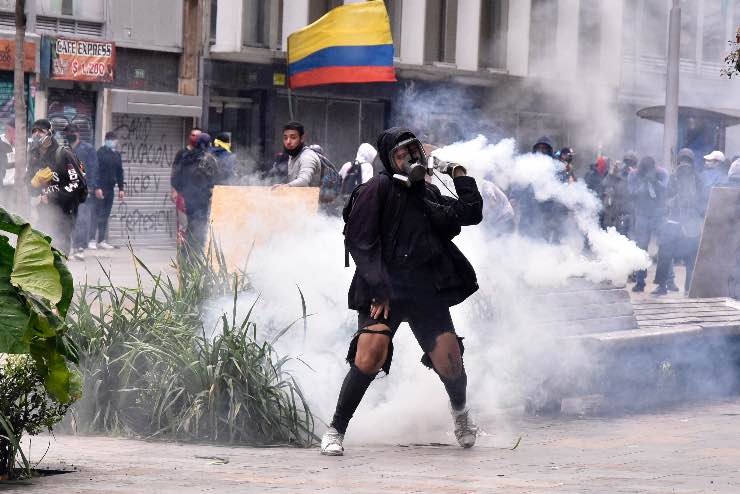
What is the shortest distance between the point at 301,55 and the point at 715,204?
1206 cm

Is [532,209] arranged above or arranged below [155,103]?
below

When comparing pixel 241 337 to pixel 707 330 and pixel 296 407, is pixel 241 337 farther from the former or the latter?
pixel 707 330

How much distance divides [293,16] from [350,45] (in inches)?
177

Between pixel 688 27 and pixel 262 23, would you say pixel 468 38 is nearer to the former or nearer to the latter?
pixel 262 23

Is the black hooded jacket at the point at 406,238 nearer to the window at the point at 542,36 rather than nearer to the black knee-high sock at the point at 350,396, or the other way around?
the black knee-high sock at the point at 350,396

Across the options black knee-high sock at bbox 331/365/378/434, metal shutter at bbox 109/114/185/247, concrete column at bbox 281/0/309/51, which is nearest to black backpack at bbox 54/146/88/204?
metal shutter at bbox 109/114/185/247

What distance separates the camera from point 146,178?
24.1 meters

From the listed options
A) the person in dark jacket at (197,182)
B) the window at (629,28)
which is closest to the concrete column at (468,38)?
the window at (629,28)

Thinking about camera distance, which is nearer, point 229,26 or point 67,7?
point 67,7

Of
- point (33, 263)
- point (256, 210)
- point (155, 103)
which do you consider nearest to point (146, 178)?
point (155, 103)

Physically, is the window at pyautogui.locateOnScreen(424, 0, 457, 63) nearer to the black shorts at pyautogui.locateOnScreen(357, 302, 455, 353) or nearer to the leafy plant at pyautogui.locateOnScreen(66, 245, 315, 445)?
the leafy plant at pyautogui.locateOnScreen(66, 245, 315, 445)

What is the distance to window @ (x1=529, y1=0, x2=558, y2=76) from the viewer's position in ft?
78.8

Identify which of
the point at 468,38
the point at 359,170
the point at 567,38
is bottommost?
the point at 359,170

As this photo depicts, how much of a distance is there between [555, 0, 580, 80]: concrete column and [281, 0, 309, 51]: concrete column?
4.72m
